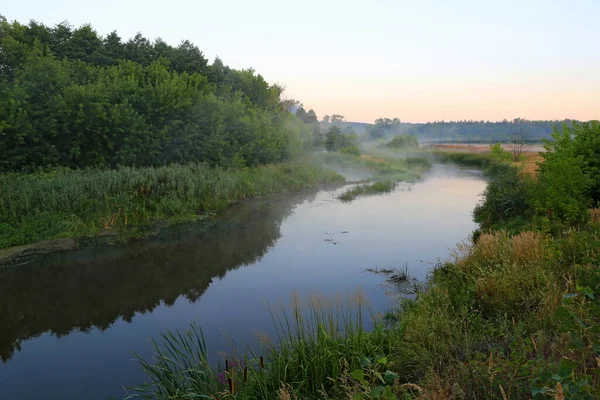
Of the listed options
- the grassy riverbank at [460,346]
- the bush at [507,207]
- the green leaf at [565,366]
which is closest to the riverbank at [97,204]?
the grassy riverbank at [460,346]

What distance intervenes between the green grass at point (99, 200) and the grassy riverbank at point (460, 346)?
9.37 meters

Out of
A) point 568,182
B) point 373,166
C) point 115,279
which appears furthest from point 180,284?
point 373,166

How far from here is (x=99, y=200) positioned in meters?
15.2

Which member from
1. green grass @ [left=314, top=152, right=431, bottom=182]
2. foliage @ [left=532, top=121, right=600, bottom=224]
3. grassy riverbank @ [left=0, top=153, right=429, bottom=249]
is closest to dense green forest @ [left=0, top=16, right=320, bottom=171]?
grassy riverbank @ [left=0, top=153, right=429, bottom=249]

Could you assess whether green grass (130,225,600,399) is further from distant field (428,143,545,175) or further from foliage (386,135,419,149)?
foliage (386,135,419,149)

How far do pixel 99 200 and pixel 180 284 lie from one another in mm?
6909

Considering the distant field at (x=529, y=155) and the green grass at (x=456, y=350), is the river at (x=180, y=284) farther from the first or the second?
the distant field at (x=529, y=155)

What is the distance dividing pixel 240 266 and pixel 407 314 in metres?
6.34

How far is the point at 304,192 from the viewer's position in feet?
88.3

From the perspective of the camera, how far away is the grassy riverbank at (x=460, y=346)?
10.7 feet

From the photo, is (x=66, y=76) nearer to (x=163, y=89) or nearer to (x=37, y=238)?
(x=163, y=89)

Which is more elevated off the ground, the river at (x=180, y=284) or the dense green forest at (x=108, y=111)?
the dense green forest at (x=108, y=111)

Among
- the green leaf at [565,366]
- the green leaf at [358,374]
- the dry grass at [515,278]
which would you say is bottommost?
the dry grass at [515,278]

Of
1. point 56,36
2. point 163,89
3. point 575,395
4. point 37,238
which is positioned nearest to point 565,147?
point 575,395
